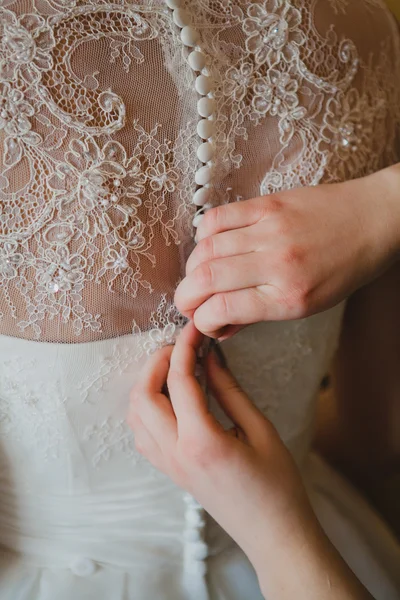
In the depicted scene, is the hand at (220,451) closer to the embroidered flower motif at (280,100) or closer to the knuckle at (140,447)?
the knuckle at (140,447)

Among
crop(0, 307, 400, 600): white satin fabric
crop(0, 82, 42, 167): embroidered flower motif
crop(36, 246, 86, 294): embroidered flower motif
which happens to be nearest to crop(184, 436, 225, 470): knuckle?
crop(0, 307, 400, 600): white satin fabric

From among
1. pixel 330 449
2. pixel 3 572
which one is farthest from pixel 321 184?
pixel 330 449

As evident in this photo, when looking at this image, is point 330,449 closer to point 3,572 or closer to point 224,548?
point 224,548

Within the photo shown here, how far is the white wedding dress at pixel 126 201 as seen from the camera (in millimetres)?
564

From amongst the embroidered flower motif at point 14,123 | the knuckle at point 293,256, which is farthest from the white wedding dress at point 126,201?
the knuckle at point 293,256

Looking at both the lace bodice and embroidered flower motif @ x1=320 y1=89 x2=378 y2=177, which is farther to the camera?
embroidered flower motif @ x1=320 y1=89 x2=378 y2=177

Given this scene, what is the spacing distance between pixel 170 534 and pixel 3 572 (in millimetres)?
264

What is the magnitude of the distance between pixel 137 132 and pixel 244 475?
0.41 m

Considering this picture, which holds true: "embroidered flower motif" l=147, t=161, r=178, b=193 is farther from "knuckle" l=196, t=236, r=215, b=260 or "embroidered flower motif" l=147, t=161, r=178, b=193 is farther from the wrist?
the wrist

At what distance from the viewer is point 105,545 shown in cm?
83

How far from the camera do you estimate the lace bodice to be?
554 mm

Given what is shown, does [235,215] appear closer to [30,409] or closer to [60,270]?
[60,270]

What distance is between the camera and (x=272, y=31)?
0.62m

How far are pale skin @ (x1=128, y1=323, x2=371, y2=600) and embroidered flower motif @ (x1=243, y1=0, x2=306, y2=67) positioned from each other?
13.3 inches
